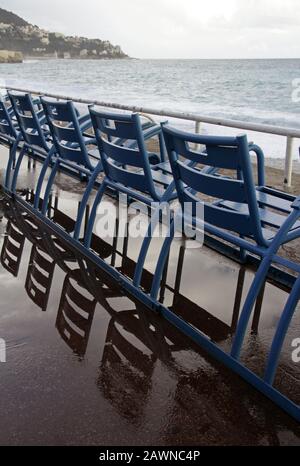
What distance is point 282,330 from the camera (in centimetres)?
229

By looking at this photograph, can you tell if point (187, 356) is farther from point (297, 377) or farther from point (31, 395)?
point (31, 395)

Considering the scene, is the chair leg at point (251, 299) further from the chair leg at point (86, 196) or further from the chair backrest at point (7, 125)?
the chair backrest at point (7, 125)

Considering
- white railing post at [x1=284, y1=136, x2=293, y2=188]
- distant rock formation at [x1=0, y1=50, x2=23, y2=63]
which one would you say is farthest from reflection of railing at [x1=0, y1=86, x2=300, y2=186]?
distant rock formation at [x1=0, y1=50, x2=23, y2=63]

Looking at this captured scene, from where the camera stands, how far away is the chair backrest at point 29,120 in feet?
16.1

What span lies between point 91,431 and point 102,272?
1.73 metres

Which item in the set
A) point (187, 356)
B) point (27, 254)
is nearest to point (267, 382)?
point (187, 356)

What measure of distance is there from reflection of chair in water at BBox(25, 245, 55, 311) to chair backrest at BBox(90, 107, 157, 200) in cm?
80

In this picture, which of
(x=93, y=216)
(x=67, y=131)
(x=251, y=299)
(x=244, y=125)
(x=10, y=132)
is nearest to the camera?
(x=251, y=299)

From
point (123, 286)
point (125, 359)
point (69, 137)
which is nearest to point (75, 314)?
point (123, 286)

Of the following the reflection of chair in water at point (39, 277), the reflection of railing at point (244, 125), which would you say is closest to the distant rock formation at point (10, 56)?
the reflection of railing at point (244, 125)

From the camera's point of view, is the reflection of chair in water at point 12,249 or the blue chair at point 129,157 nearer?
the blue chair at point 129,157

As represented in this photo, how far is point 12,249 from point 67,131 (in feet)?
3.45

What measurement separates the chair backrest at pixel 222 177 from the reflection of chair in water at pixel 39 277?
1.17m

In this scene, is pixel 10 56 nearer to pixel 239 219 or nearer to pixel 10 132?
pixel 10 132
